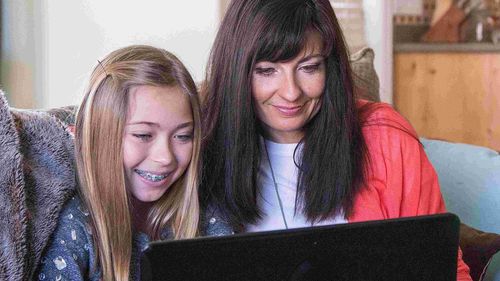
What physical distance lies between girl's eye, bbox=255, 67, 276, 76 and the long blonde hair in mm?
146

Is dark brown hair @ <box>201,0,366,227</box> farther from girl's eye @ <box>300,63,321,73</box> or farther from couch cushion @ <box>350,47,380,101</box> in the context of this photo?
couch cushion @ <box>350,47,380,101</box>

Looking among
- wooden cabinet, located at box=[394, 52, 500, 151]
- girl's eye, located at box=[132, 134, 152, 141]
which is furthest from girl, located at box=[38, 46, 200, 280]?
wooden cabinet, located at box=[394, 52, 500, 151]

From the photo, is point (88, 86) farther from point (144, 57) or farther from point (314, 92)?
point (314, 92)

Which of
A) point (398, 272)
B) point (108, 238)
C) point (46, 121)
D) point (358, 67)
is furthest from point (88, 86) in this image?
point (358, 67)

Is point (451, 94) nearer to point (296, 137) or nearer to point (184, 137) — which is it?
point (296, 137)

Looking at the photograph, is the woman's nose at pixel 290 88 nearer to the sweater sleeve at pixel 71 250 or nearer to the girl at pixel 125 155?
the girl at pixel 125 155

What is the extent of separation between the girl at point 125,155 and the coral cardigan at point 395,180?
36 cm

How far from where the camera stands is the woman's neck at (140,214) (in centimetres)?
147

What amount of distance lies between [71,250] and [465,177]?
3.37ft

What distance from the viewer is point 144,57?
4.80 feet

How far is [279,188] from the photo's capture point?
168cm

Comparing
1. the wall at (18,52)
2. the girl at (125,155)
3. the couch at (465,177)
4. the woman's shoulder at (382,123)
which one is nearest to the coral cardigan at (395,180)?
the woman's shoulder at (382,123)

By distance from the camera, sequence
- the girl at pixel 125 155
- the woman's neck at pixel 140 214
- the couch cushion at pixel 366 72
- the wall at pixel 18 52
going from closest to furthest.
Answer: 1. the girl at pixel 125 155
2. the woman's neck at pixel 140 214
3. the couch cushion at pixel 366 72
4. the wall at pixel 18 52

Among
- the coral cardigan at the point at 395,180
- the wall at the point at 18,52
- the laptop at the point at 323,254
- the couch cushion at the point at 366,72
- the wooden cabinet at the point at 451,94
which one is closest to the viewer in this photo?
the laptop at the point at 323,254
